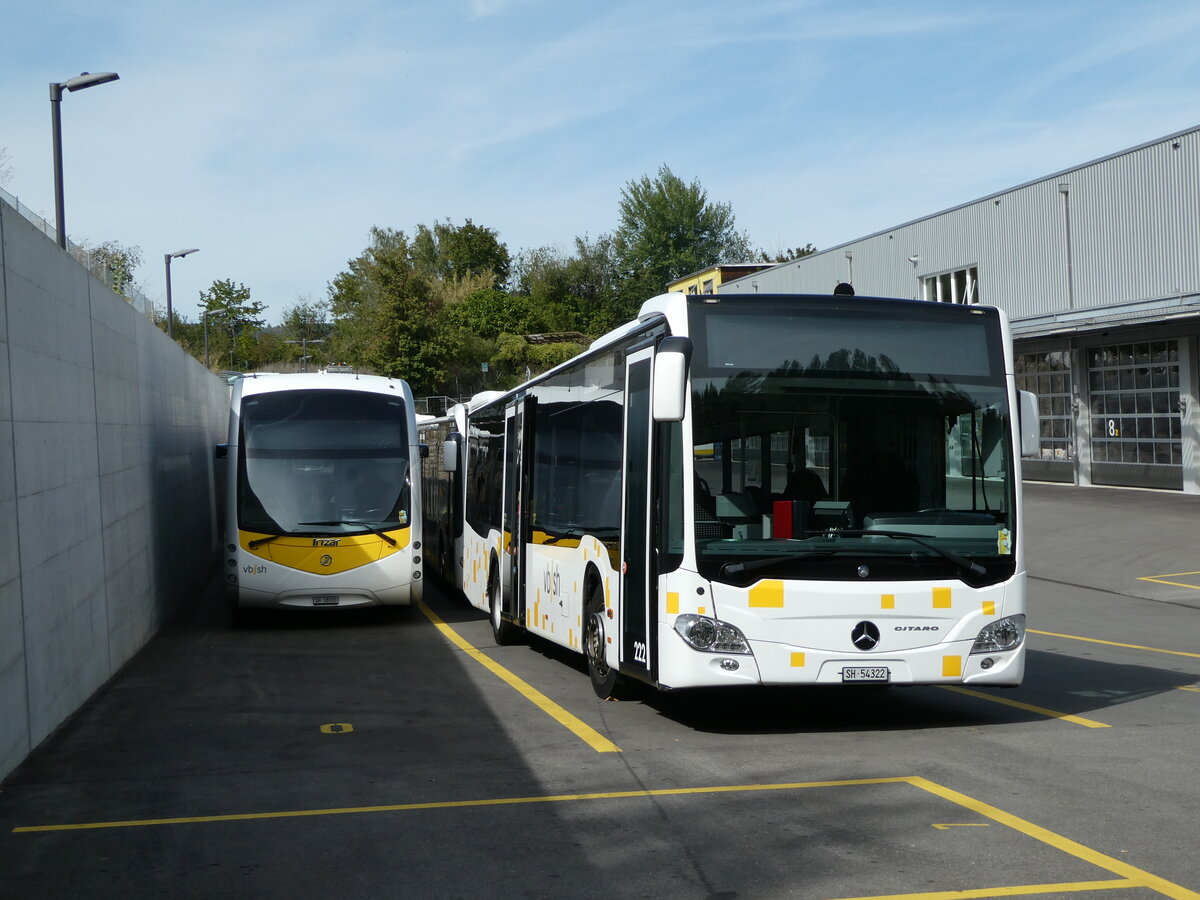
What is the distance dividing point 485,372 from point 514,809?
71137 mm

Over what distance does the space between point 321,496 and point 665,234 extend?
86626 millimetres

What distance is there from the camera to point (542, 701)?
10.7 m

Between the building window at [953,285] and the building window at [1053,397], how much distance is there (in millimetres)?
3020

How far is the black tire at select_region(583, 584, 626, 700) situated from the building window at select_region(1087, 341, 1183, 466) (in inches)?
929

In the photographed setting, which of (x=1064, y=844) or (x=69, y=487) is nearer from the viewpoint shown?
(x=1064, y=844)

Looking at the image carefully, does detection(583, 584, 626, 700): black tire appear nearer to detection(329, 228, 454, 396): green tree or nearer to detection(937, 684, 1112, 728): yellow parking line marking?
detection(937, 684, 1112, 728): yellow parking line marking

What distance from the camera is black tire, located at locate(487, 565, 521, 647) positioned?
15.4 meters

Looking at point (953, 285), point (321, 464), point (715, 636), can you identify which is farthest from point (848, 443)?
point (953, 285)

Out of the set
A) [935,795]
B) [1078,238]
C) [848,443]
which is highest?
[1078,238]

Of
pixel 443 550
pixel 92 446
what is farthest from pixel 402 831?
pixel 443 550

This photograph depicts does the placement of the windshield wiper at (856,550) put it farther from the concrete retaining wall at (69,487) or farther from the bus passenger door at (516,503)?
the bus passenger door at (516,503)

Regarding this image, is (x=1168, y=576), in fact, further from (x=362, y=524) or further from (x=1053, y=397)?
(x=1053, y=397)

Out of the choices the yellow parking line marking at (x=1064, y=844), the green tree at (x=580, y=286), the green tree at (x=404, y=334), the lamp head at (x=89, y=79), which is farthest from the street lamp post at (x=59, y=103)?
the green tree at (x=580, y=286)

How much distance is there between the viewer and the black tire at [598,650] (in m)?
10.6
